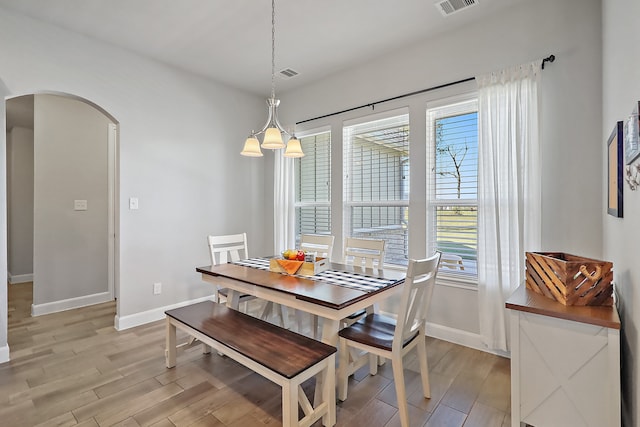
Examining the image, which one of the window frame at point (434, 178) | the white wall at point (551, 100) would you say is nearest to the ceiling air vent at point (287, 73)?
the white wall at point (551, 100)

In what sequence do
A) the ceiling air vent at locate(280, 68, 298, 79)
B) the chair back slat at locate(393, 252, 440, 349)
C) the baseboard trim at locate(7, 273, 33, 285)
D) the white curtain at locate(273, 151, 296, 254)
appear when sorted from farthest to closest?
the baseboard trim at locate(7, 273, 33, 285) → the white curtain at locate(273, 151, 296, 254) → the ceiling air vent at locate(280, 68, 298, 79) → the chair back slat at locate(393, 252, 440, 349)

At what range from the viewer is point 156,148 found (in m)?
3.42

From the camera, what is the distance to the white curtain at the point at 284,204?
416cm

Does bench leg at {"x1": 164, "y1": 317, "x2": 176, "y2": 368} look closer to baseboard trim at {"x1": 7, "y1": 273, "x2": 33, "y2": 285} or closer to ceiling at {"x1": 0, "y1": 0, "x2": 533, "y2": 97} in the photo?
ceiling at {"x1": 0, "y1": 0, "x2": 533, "y2": 97}

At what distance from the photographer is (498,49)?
2.55 metres

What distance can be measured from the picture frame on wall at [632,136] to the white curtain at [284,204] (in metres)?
3.29

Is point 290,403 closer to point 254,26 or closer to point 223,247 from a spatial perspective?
point 223,247

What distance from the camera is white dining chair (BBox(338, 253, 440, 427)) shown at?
165cm

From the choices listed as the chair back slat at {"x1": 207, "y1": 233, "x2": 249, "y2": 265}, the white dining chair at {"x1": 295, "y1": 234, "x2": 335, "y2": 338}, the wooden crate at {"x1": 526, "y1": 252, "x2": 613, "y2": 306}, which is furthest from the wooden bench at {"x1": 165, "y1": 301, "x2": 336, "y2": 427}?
the wooden crate at {"x1": 526, "y1": 252, "x2": 613, "y2": 306}

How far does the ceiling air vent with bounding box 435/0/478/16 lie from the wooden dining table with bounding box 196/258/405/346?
215 cm

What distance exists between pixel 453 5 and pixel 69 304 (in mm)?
5120

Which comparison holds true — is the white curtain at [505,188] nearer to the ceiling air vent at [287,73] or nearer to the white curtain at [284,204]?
the ceiling air vent at [287,73]

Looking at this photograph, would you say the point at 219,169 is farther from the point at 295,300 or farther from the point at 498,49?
the point at 498,49

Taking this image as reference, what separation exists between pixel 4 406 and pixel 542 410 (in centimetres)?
300
